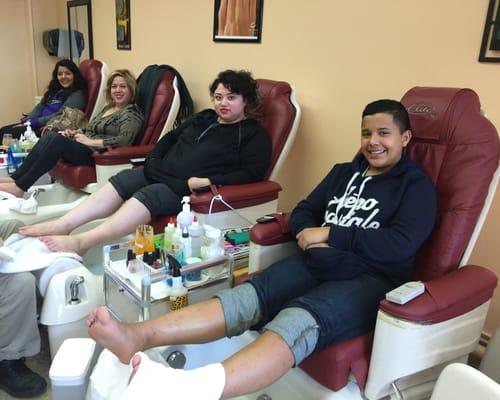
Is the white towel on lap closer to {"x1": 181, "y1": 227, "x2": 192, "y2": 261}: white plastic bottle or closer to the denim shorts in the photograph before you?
{"x1": 181, "y1": 227, "x2": 192, "y2": 261}: white plastic bottle

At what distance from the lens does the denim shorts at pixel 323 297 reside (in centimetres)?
126

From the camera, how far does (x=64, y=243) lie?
74.9 inches

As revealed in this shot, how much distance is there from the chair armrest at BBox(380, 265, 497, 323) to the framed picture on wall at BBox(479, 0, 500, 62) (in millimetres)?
810

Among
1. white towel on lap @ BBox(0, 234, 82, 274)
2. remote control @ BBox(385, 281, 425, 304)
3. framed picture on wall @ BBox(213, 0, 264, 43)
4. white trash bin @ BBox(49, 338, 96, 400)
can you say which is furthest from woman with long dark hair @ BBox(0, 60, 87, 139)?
remote control @ BBox(385, 281, 425, 304)

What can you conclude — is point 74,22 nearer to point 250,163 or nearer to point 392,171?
point 250,163

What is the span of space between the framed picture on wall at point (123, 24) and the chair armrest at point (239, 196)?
2350mm

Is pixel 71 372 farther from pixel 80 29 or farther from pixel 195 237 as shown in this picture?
pixel 80 29

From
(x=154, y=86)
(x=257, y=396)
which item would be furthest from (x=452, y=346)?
(x=154, y=86)

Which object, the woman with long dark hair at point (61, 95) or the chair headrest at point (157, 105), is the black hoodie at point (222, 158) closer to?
the chair headrest at point (157, 105)

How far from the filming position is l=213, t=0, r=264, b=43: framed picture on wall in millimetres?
2584

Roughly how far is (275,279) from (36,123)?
123 inches

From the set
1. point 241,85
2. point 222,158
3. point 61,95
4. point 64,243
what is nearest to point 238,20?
point 241,85

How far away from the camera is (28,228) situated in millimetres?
1954

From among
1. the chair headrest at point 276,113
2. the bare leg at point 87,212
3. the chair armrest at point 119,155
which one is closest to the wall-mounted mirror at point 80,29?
the chair armrest at point 119,155
